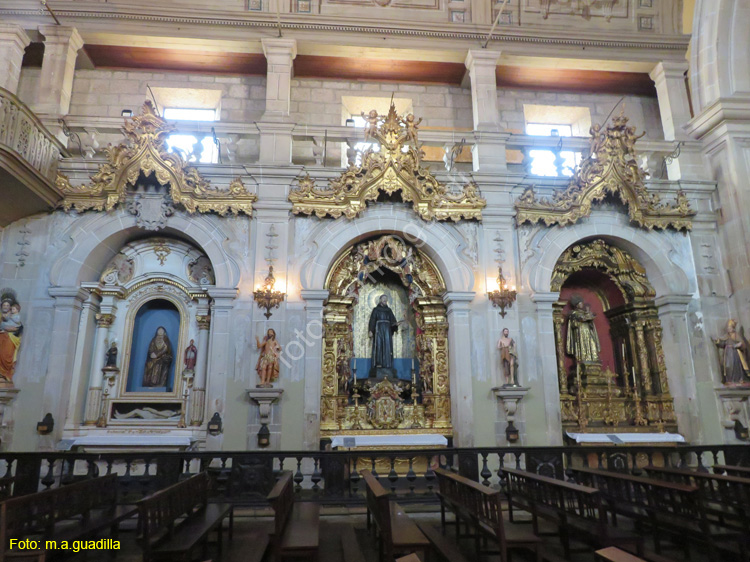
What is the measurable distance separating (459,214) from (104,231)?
7.74 meters

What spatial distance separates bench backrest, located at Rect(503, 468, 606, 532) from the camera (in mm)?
5205

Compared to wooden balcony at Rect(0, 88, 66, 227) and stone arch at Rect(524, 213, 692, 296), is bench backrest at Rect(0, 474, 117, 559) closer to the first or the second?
wooden balcony at Rect(0, 88, 66, 227)

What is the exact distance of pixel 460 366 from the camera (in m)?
11.4

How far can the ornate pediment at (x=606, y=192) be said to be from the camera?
12367 millimetres

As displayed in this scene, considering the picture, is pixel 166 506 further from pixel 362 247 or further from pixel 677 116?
pixel 677 116

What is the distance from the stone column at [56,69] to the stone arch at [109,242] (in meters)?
2.94

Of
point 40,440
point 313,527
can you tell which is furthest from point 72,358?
point 313,527

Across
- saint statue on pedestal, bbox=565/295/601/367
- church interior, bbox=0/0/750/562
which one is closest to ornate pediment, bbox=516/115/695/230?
church interior, bbox=0/0/750/562

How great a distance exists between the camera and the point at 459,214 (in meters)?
12.2

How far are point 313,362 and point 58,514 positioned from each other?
6.08 metres

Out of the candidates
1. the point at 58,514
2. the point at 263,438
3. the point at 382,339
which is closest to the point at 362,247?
the point at 382,339

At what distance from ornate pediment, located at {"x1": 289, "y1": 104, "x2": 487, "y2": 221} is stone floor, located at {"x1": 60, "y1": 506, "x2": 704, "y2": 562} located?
6415 millimetres

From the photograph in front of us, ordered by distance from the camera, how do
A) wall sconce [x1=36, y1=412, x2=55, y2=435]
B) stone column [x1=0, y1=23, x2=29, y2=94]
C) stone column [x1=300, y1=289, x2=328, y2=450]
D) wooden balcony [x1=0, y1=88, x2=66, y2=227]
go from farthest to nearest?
stone column [x1=0, y1=23, x2=29, y2=94]
stone column [x1=300, y1=289, x2=328, y2=450]
wall sconce [x1=36, y1=412, x2=55, y2=435]
wooden balcony [x1=0, y1=88, x2=66, y2=227]

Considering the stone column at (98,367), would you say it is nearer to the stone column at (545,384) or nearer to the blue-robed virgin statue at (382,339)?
the blue-robed virgin statue at (382,339)
